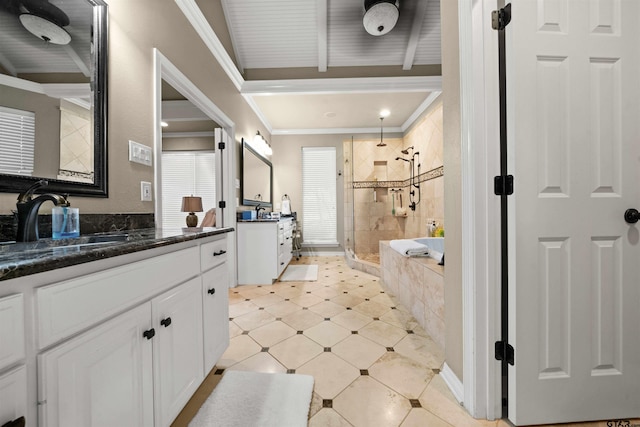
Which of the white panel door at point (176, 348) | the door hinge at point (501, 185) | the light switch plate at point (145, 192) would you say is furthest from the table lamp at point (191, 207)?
the door hinge at point (501, 185)

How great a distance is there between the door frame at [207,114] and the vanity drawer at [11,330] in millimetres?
1278

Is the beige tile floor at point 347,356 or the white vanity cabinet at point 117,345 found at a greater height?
the white vanity cabinet at point 117,345

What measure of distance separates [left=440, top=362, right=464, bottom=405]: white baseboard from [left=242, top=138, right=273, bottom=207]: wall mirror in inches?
118

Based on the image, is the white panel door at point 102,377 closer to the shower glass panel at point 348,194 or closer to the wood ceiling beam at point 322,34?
the wood ceiling beam at point 322,34

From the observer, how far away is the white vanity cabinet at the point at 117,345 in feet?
1.73

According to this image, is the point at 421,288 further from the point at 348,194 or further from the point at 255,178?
the point at 348,194

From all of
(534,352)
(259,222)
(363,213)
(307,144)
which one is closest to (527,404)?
(534,352)

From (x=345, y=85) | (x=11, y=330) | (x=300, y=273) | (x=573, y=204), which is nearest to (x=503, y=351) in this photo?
(x=573, y=204)

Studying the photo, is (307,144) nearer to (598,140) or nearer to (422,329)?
(422,329)

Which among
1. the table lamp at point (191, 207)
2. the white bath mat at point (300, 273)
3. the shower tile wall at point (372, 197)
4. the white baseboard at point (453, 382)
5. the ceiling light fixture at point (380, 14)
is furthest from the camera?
the shower tile wall at point (372, 197)

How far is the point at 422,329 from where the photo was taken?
1.98 metres

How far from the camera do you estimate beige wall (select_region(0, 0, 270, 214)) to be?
1.34m

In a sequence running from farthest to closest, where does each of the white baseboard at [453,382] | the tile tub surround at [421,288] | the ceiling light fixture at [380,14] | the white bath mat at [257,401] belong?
the ceiling light fixture at [380,14], the tile tub surround at [421,288], the white baseboard at [453,382], the white bath mat at [257,401]

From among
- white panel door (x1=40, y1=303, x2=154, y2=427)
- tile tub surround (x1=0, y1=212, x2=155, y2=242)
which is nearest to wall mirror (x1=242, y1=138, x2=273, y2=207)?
tile tub surround (x1=0, y1=212, x2=155, y2=242)
